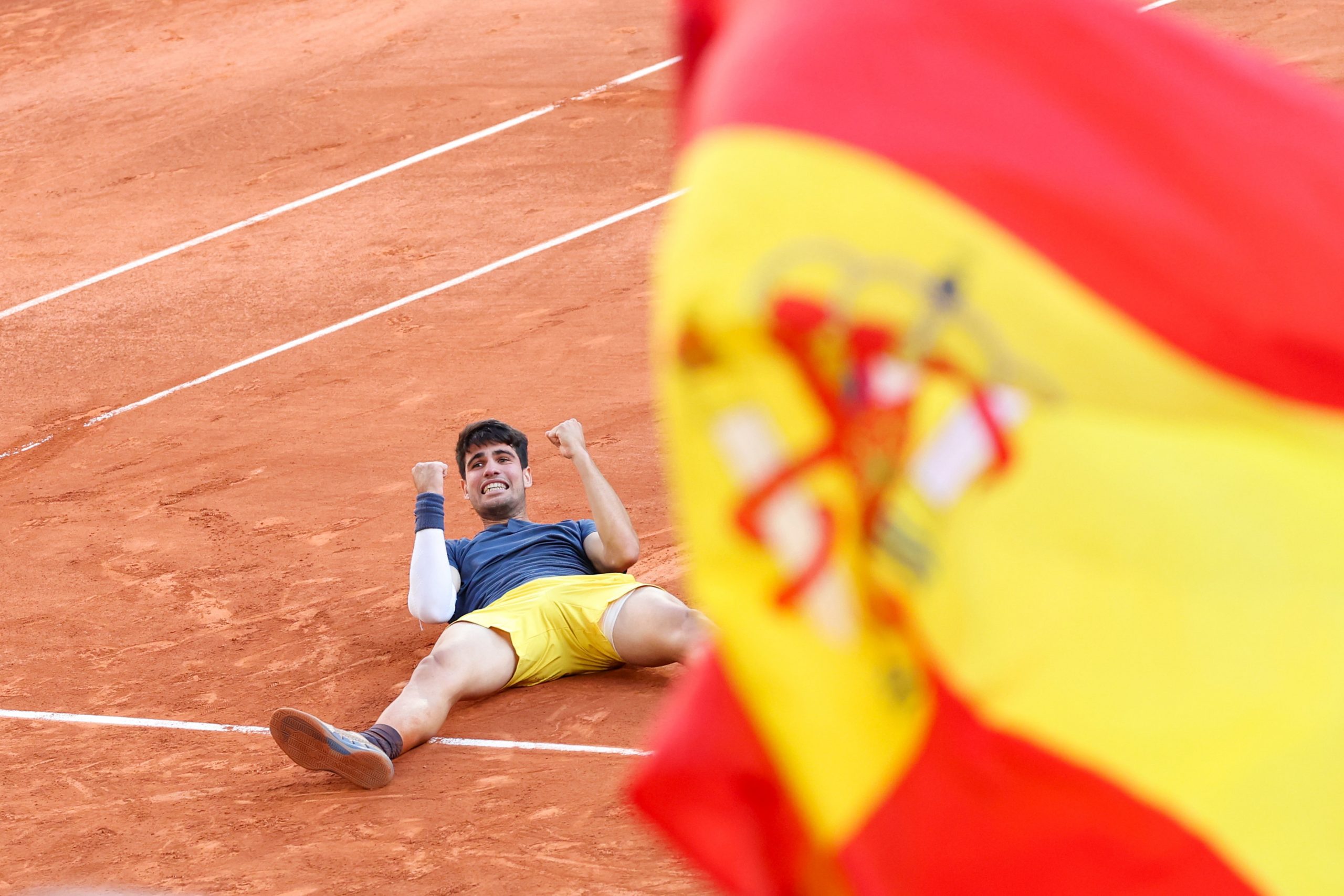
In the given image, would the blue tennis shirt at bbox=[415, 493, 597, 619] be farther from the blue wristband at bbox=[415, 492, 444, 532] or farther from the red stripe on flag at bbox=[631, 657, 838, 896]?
the red stripe on flag at bbox=[631, 657, 838, 896]

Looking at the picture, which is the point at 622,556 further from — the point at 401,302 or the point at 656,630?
the point at 401,302

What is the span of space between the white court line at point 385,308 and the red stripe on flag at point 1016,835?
6.71m

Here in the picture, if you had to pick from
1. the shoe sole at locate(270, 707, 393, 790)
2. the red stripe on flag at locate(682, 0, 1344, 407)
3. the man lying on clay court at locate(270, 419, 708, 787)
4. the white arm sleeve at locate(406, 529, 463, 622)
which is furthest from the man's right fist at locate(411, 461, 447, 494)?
the red stripe on flag at locate(682, 0, 1344, 407)

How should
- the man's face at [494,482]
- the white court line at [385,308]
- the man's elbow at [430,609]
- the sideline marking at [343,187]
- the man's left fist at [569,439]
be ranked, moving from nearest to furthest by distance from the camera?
the man's elbow at [430,609], the man's left fist at [569,439], the man's face at [494,482], the white court line at [385,308], the sideline marking at [343,187]

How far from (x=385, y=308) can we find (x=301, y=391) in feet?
3.62

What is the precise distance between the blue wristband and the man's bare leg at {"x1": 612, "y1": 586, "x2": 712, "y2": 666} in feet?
2.89

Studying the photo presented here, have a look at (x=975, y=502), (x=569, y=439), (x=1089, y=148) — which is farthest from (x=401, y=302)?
(x=975, y=502)

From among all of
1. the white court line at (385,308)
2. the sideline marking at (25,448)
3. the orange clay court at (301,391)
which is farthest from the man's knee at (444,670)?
the sideline marking at (25,448)

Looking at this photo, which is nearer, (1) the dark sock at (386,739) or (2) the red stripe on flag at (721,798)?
(2) the red stripe on flag at (721,798)

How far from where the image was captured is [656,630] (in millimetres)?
5156

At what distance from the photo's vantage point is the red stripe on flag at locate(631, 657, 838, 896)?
5.44 ft

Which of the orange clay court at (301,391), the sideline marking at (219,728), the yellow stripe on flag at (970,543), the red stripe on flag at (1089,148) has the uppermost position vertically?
the red stripe on flag at (1089,148)

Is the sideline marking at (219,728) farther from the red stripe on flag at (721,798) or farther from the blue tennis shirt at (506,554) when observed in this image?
the red stripe on flag at (721,798)

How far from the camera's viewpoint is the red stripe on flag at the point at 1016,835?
5.25 ft
